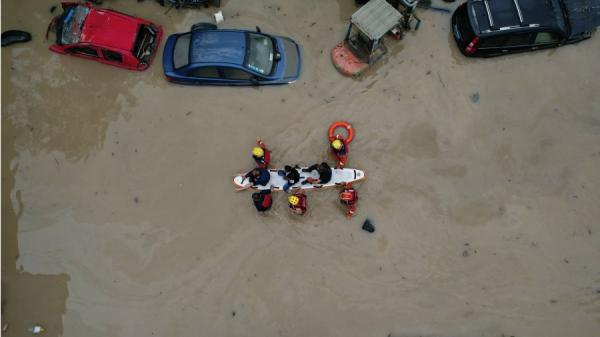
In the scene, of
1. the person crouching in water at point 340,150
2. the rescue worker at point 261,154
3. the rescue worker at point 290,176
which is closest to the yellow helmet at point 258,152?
the rescue worker at point 261,154

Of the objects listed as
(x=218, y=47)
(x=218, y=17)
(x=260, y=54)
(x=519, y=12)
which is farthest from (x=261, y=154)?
(x=519, y=12)

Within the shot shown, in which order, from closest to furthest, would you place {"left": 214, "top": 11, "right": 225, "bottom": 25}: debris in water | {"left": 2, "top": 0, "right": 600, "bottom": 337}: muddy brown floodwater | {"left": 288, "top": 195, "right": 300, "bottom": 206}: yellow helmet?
{"left": 288, "top": 195, "right": 300, "bottom": 206}: yellow helmet < {"left": 2, "top": 0, "right": 600, "bottom": 337}: muddy brown floodwater < {"left": 214, "top": 11, "right": 225, "bottom": 25}: debris in water

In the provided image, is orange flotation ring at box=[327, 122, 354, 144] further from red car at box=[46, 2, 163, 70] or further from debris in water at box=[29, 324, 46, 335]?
debris in water at box=[29, 324, 46, 335]

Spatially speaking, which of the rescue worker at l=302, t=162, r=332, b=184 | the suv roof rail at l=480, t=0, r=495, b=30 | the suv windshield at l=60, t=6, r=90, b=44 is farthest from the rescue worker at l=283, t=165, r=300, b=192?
the suv windshield at l=60, t=6, r=90, b=44

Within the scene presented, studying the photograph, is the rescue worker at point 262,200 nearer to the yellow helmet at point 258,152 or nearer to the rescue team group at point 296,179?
the rescue team group at point 296,179

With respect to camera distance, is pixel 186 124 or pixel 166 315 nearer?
pixel 166 315

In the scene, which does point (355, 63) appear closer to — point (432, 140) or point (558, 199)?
point (432, 140)

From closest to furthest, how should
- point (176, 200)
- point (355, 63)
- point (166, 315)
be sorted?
point (166, 315) < point (176, 200) < point (355, 63)

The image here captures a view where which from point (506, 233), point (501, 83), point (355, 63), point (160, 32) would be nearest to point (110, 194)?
point (160, 32)

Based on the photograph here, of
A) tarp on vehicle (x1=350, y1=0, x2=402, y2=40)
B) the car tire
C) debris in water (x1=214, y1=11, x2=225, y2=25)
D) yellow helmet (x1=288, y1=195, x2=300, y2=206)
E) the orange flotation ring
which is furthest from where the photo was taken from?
debris in water (x1=214, y1=11, x2=225, y2=25)
